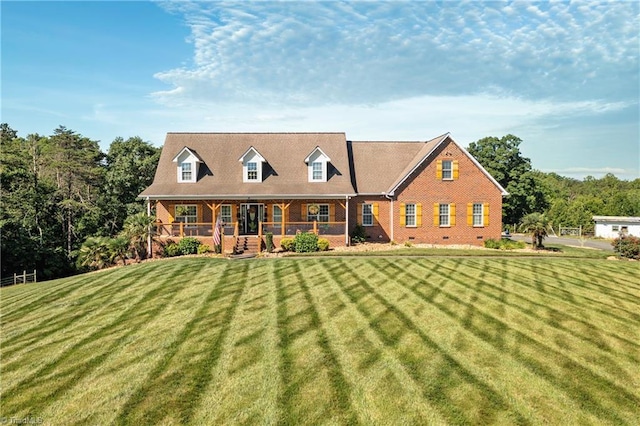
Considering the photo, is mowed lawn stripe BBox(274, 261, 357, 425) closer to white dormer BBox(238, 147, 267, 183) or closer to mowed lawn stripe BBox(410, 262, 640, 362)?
mowed lawn stripe BBox(410, 262, 640, 362)

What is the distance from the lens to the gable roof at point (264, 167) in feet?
84.9

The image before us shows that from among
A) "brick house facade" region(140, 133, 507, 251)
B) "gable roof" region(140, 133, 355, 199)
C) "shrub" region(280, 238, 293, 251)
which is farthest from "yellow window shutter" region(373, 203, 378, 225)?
"shrub" region(280, 238, 293, 251)

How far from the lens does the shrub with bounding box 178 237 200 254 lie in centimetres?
2412

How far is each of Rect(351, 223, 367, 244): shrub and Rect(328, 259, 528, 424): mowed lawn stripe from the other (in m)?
14.7

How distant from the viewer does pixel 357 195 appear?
91.7 feet

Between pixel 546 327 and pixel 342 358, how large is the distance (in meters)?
5.68

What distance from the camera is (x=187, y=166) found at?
2758cm

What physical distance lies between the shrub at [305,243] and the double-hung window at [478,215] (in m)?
11.7

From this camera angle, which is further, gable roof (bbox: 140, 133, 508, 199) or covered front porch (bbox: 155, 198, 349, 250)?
gable roof (bbox: 140, 133, 508, 199)

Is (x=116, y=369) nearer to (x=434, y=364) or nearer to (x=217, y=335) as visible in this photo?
(x=217, y=335)

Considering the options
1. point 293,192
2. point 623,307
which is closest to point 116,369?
point 623,307

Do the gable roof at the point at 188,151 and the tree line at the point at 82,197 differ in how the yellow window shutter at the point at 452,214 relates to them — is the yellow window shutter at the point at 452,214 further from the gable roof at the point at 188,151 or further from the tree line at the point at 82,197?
the gable roof at the point at 188,151

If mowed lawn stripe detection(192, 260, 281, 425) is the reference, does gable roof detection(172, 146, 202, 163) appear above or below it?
above

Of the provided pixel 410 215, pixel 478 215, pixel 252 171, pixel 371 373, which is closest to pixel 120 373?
pixel 371 373
